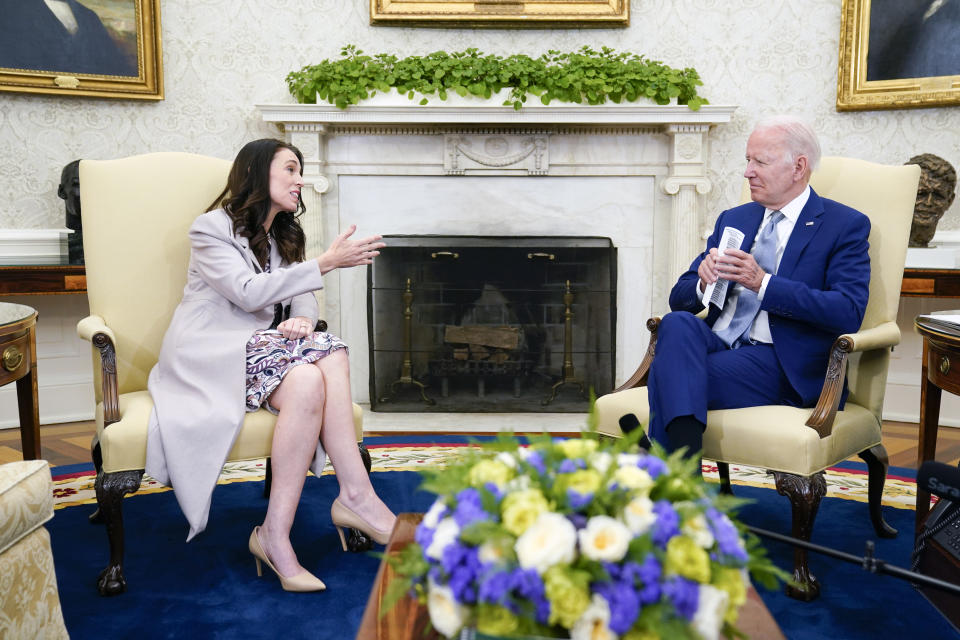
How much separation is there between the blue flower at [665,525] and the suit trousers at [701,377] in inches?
46.0

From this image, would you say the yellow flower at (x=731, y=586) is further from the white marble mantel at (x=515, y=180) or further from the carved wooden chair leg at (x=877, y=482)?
the white marble mantel at (x=515, y=180)

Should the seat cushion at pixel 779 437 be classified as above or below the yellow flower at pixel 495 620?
below

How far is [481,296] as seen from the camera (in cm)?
437

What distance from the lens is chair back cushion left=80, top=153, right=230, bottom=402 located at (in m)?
2.48

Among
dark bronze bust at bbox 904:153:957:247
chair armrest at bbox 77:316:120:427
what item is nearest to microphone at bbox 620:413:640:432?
chair armrest at bbox 77:316:120:427

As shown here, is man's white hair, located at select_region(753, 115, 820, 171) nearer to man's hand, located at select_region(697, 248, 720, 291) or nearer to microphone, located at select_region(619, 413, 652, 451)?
man's hand, located at select_region(697, 248, 720, 291)

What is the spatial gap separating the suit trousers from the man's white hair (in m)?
0.59

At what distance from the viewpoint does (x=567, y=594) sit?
0.89 meters

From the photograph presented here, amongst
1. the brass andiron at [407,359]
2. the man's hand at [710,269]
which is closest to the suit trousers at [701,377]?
the man's hand at [710,269]

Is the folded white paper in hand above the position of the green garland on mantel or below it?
below

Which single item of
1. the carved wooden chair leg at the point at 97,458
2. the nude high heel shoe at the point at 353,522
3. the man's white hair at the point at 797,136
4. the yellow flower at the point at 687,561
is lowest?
the nude high heel shoe at the point at 353,522

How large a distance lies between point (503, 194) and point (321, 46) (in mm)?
1281

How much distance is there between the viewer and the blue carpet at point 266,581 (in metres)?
1.91

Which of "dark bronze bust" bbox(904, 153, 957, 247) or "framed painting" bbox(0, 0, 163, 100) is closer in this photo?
"dark bronze bust" bbox(904, 153, 957, 247)
